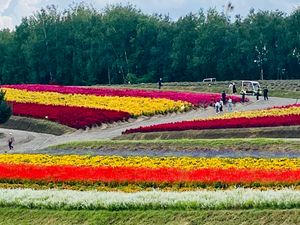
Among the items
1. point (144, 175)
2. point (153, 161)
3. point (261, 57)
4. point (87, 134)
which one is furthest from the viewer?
point (261, 57)

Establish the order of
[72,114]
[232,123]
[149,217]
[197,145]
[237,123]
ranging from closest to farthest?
[149,217] → [197,145] → [237,123] → [232,123] → [72,114]

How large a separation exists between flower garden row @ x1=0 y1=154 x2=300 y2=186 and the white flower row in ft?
9.19

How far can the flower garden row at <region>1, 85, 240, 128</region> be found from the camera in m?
52.2

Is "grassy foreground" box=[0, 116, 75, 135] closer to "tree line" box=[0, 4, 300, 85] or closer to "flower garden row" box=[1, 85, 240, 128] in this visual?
"flower garden row" box=[1, 85, 240, 128]

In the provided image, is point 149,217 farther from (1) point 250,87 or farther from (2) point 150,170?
(1) point 250,87

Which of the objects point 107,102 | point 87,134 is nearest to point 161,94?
point 107,102

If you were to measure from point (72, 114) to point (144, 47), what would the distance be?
50.0 metres

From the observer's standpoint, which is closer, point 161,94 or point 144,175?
point 144,175

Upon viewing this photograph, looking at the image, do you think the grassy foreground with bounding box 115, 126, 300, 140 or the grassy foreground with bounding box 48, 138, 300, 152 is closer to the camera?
the grassy foreground with bounding box 48, 138, 300, 152

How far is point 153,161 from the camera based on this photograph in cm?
3098

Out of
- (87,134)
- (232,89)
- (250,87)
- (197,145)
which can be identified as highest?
(250,87)

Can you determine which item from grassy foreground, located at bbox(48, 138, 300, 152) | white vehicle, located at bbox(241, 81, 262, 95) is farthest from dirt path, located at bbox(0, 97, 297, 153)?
white vehicle, located at bbox(241, 81, 262, 95)

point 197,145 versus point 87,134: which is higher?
point 197,145

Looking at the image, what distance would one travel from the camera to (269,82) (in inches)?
3105
